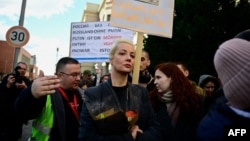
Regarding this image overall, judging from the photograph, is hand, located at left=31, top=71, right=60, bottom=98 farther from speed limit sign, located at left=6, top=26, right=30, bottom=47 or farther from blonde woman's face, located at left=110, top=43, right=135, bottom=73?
speed limit sign, located at left=6, top=26, right=30, bottom=47

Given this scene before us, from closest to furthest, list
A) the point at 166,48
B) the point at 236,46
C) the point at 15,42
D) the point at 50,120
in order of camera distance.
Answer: the point at 236,46, the point at 50,120, the point at 15,42, the point at 166,48

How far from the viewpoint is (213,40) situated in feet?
32.5

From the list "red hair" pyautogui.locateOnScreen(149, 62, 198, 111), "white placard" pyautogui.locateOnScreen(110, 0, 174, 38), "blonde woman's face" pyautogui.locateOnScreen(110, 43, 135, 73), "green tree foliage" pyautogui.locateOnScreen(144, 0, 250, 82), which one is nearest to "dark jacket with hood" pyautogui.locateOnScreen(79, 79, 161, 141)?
"blonde woman's face" pyautogui.locateOnScreen(110, 43, 135, 73)

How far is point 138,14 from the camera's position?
3.54 meters

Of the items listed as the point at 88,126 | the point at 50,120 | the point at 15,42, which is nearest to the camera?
the point at 88,126

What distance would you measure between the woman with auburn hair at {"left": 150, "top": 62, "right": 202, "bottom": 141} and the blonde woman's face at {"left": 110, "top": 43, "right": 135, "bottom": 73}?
64 centimetres

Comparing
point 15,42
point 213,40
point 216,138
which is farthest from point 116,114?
point 213,40

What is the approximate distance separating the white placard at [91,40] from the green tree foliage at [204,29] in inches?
138

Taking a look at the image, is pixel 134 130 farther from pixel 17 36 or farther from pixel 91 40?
pixel 17 36

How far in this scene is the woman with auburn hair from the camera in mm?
2963

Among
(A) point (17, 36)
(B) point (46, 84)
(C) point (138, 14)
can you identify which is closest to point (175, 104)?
(C) point (138, 14)

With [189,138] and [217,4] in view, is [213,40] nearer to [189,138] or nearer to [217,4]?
[217,4]

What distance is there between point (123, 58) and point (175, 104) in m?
0.77

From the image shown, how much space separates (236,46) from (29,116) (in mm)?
1720
